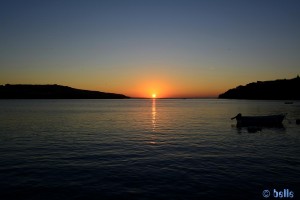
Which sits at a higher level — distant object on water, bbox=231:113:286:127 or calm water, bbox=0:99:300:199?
distant object on water, bbox=231:113:286:127

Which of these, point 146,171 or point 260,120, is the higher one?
point 260,120

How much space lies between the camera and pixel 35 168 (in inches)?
814

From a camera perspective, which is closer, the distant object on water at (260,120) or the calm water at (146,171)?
the calm water at (146,171)

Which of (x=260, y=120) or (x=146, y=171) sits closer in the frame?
(x=146, y=171)

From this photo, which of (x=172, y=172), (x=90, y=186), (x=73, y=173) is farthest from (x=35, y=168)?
(x=172, y=172)

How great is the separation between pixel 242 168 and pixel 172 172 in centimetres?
568

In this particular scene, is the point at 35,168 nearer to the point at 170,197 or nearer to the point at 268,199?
the point at 170,197

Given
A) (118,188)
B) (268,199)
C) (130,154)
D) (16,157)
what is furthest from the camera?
(130,154)

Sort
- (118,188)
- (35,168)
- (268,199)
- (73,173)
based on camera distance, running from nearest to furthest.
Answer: (268,199), (118,188), (73,173), (35,168)

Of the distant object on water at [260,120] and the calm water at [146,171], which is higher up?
the distant object on water at [260,120]

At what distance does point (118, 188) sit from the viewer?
1616 centimetres

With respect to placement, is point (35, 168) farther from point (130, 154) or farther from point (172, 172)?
point (172, 172)

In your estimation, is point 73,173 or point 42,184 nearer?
point 42,184

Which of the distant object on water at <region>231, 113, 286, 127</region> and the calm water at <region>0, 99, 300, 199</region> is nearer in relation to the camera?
the calm water at <region>0, 99, 300, 199</region>
